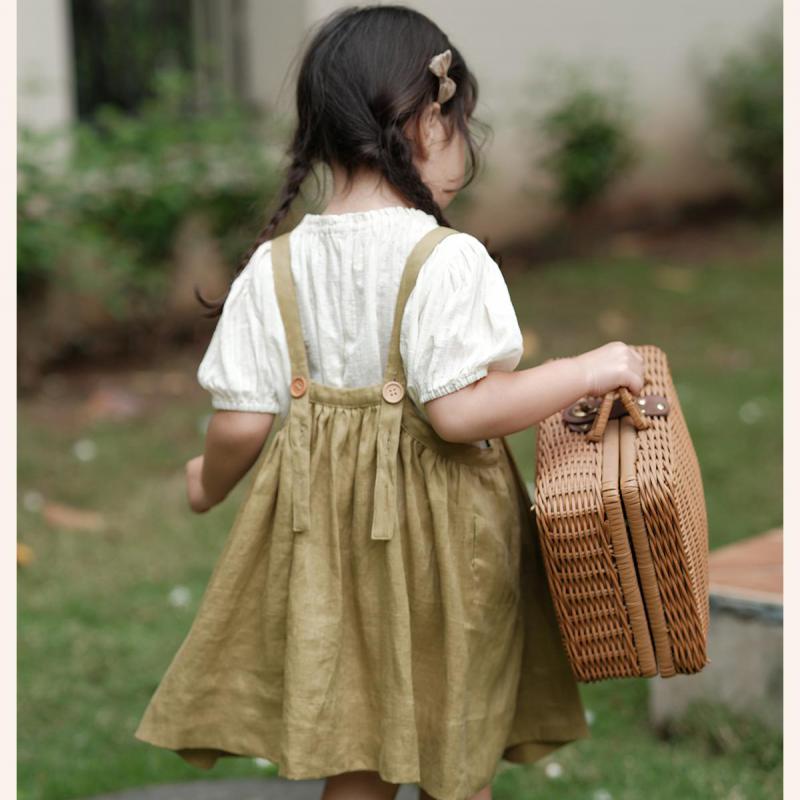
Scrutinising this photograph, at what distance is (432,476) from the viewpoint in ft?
7.39

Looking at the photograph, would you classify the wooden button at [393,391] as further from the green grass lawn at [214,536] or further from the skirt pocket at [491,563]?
the green grass lawn at [214,536]

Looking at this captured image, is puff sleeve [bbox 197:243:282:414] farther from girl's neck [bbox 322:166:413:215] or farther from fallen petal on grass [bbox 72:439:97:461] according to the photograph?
fallen petal on grass [bbox 72:439:97:461]

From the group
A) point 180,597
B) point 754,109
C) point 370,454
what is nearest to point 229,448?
point 370,454

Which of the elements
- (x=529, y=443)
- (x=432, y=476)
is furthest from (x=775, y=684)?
(x=529, y=443)

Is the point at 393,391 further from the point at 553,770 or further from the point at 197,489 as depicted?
the point at 553,770

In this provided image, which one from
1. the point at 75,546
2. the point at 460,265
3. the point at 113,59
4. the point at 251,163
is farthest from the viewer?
the point at 113,59

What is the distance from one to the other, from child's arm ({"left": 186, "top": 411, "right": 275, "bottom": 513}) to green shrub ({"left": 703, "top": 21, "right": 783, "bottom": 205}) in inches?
268

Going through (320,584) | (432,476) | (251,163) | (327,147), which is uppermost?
(251,163)

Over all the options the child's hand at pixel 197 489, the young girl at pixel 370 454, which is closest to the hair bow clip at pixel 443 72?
the young girl at pixel 370 454

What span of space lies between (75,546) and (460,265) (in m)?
2.73

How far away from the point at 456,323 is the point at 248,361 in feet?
1.34

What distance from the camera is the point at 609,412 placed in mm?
2246

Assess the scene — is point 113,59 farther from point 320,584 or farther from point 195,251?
point 320,584

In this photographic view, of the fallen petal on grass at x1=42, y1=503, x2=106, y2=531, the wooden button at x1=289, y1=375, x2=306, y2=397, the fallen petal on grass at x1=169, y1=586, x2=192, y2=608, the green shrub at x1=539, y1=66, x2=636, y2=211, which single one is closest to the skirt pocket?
the wooden button at x1=289, y1=375, x2=306, y2=397
